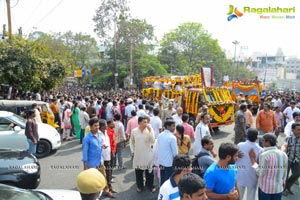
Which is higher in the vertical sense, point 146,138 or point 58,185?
point 146,138

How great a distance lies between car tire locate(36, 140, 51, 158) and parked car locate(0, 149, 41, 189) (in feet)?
9.85

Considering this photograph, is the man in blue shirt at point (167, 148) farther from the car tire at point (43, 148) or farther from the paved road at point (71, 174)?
the car tire at point (43, 148)

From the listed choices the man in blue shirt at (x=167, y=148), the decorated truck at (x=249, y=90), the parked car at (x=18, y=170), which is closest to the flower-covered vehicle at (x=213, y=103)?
the man in blue shirt at (x=167, y=148)

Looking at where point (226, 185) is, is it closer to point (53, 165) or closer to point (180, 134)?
point (180, 134)

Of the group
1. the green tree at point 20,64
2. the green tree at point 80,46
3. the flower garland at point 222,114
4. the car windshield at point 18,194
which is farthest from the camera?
the green tree at point 80,46

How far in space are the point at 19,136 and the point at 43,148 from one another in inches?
35.4

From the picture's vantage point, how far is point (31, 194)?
4.05 metres

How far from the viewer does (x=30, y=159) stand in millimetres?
6227

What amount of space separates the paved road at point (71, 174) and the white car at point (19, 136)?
0.36 meters

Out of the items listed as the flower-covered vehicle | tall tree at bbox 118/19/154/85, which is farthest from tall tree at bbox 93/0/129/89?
the flower-covered vehicle

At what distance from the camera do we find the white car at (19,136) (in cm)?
869

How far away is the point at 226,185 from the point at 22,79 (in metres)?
13.3

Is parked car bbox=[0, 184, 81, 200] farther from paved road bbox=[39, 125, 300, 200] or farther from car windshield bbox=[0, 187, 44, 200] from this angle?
paved road bbox=[39, 125, 300, 200]

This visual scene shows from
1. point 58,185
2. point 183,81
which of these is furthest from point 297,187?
point 183,81
